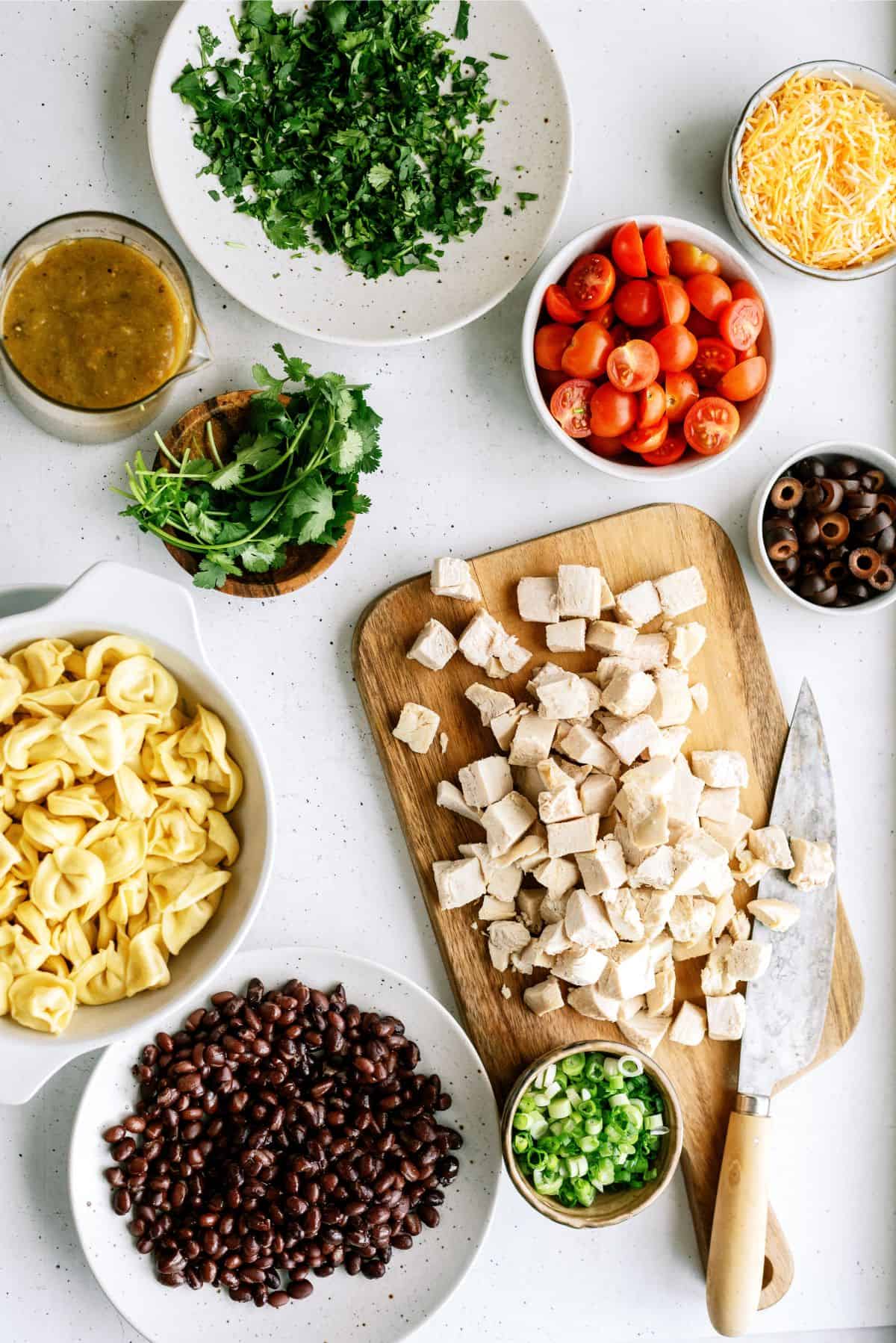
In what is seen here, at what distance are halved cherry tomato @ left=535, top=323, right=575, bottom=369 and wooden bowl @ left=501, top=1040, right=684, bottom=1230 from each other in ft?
4.28

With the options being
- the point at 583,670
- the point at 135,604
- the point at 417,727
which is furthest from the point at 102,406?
the point at 583,670

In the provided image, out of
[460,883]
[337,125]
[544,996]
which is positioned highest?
[337,125]

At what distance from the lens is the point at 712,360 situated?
2207mm

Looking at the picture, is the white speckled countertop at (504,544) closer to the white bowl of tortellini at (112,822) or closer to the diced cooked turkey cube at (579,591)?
the diced cooked turkey cube at (579,591)

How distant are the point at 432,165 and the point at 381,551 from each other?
0.74 meters

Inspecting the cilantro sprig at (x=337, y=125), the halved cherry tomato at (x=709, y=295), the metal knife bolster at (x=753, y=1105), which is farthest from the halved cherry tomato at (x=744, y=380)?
the metal knife bolster at (x=753, y=1105)

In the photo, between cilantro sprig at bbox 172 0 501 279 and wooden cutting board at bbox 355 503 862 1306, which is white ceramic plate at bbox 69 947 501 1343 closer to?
wooden cutting board at bbox 355 503 862 1306

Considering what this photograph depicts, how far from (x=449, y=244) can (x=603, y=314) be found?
326 mm

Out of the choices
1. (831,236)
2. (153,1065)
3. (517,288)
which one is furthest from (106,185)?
(153,1065)

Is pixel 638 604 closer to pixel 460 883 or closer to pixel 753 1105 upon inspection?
pixel 460 883

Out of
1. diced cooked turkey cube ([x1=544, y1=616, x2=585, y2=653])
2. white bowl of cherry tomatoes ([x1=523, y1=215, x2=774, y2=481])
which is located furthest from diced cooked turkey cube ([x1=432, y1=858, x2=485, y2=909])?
white bowl of cherry tomatoes ([x1=523, y1=215, x2=774, y2=481])

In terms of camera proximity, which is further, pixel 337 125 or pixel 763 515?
pixel 763 515

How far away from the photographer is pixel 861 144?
7.17 feet

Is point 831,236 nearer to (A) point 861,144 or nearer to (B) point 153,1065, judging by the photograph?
(A) point 861,144
